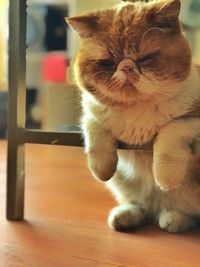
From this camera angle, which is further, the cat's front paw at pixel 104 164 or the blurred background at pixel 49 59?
the blurred background at pixel 49 59

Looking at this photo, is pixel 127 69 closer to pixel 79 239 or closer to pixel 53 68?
pixel 79 239

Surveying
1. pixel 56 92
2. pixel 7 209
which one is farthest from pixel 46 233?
pixel 56 92

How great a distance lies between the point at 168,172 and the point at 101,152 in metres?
0.17

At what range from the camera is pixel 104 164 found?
1.01 meters

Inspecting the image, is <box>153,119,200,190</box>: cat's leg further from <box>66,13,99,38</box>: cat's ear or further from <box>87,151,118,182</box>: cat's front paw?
<box>66,13,99,38</box>: cat's ear

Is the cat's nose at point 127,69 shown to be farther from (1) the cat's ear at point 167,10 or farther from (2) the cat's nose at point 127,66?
(1) the cat's ear at point 167,10

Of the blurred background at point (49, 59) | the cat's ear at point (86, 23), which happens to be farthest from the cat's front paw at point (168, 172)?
the blurred background at point (49, 59)

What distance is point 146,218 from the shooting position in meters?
1.17

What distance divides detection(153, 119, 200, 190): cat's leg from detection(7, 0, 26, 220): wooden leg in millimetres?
365

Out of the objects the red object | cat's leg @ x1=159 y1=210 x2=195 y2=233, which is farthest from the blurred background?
cat's leg @ x1=159 y1=210 x2=195 y2=233

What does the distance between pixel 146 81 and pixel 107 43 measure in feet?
0.41

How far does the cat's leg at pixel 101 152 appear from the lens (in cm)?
101

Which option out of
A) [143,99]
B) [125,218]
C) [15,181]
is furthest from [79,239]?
[143,99]

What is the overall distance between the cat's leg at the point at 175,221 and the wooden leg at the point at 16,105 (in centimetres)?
36
